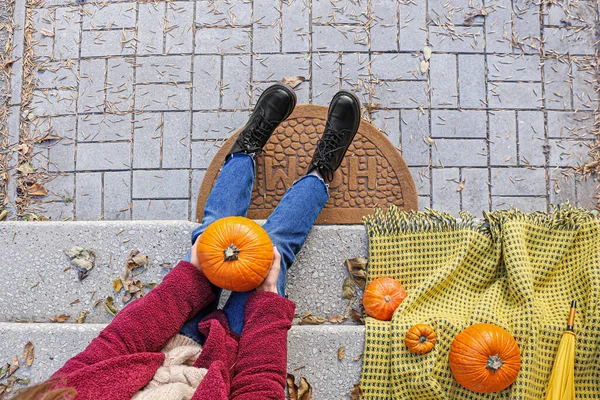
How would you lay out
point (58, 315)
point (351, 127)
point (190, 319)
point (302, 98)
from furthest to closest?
1. point (302, 98)
2. point (351, 127)
3. point (58, 315)
4. point (190, 319)

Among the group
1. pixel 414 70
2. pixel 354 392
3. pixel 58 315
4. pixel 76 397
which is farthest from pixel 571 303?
pixel 58 315

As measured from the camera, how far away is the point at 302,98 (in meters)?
3.22

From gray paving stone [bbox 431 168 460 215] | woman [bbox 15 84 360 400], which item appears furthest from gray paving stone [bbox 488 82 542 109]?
woman [bbox 15 84 360 400]

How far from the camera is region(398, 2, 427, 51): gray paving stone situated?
3273mm

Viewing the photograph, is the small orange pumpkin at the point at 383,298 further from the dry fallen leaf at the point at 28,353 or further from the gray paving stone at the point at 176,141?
the dry fallen leaf at the point at 28,353

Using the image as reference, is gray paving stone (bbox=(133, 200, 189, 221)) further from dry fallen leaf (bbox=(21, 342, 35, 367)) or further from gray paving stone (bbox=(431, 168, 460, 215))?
gray paving stone (bbox=(431, 168, 460, 215))

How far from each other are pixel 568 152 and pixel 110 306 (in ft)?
10.0

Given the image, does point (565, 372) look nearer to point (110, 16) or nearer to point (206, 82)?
point (206, 82)

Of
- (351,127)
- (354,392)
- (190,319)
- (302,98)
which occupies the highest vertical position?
(302,98)

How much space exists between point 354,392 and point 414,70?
82.6 inches

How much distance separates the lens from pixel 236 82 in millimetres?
3273

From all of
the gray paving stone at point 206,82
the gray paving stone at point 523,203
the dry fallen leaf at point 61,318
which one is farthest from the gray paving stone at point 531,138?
the dry fallen leaf at point 61,318

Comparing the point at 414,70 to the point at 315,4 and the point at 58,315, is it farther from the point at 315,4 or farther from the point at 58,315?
the point at 58,315

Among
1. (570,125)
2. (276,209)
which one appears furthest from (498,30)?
(276,209)
